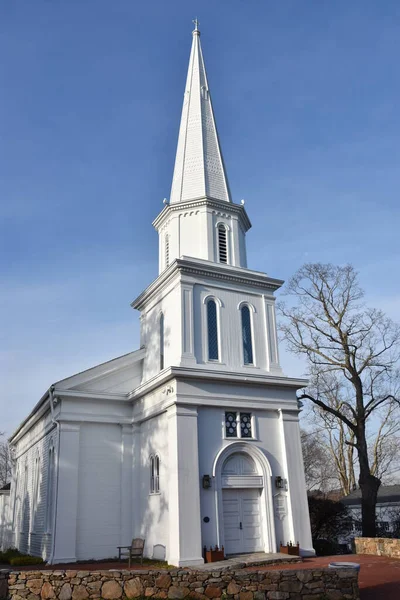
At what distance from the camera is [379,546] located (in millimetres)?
17312

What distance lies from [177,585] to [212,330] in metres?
9.82

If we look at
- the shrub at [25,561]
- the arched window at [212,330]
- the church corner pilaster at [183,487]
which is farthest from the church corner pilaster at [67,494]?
the arched window at [212,330]

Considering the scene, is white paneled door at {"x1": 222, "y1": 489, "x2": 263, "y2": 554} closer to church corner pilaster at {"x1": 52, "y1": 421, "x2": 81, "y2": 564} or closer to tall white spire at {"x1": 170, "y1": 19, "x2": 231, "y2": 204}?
church corner pilaster at {"x1": 52, "y1": 421, "x2": 81, "y2": 564}

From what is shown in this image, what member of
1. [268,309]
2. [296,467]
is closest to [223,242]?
[268,309]

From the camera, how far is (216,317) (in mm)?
19969

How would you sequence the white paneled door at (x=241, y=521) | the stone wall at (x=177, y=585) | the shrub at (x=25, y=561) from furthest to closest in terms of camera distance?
the shrub at (x=25, y=561)
the white paneled door at (x=241, y=521)
the stone wall at (x=177, y=585)

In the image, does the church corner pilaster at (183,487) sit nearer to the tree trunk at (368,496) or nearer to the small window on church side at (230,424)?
the small window on church side at (230,424)

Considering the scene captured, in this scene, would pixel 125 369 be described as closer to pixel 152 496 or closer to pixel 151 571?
pixel 152 496

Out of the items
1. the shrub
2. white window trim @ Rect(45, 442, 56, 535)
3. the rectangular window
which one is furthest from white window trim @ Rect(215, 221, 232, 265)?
the shrub

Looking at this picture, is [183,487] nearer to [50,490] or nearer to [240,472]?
[240,472]

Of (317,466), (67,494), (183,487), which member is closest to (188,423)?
(183,487)

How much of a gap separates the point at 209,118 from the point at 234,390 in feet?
44.4

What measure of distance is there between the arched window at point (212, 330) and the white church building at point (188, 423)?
5 centimetres

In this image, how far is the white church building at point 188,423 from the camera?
17.4 metres
